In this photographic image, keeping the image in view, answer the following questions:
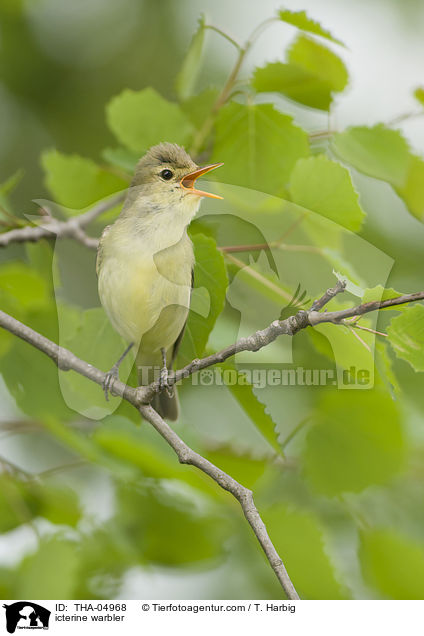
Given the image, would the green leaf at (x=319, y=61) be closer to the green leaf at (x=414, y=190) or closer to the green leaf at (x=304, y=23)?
the green leaf at (x=304, y=23)

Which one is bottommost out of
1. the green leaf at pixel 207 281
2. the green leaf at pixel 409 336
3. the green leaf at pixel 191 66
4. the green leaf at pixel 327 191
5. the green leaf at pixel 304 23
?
the green leaf at pixel 409 336

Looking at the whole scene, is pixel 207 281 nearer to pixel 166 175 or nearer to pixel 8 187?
pixel 166 175

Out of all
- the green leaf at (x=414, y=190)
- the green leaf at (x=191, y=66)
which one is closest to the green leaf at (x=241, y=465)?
the green leaf at (x=414, y=190)

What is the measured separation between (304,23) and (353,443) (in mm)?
1170

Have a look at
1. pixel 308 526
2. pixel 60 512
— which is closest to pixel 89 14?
pixel 60 512

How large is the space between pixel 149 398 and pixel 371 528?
3.10 ft

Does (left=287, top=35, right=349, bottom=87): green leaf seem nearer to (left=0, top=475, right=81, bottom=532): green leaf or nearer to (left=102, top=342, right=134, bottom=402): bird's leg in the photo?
(left=102, top=342, right=134, bottom=402): bird's leg

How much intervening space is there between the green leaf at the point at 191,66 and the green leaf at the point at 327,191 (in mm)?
537

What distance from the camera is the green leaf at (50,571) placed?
2.02 m

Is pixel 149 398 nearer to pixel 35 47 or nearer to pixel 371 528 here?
pixel 371 528

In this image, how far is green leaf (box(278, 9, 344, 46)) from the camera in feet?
6.04

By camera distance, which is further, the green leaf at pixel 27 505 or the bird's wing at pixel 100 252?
the green leaf at pixel 27 505

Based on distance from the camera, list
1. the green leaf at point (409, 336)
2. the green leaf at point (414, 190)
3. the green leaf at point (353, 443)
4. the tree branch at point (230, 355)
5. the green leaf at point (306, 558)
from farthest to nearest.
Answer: the green leaf at point (353, 443), the green leaf at point (306, 558), the green leaf at point (414, 190), the green leaf at point (409, 336), the tree branch at point (230, 355)
